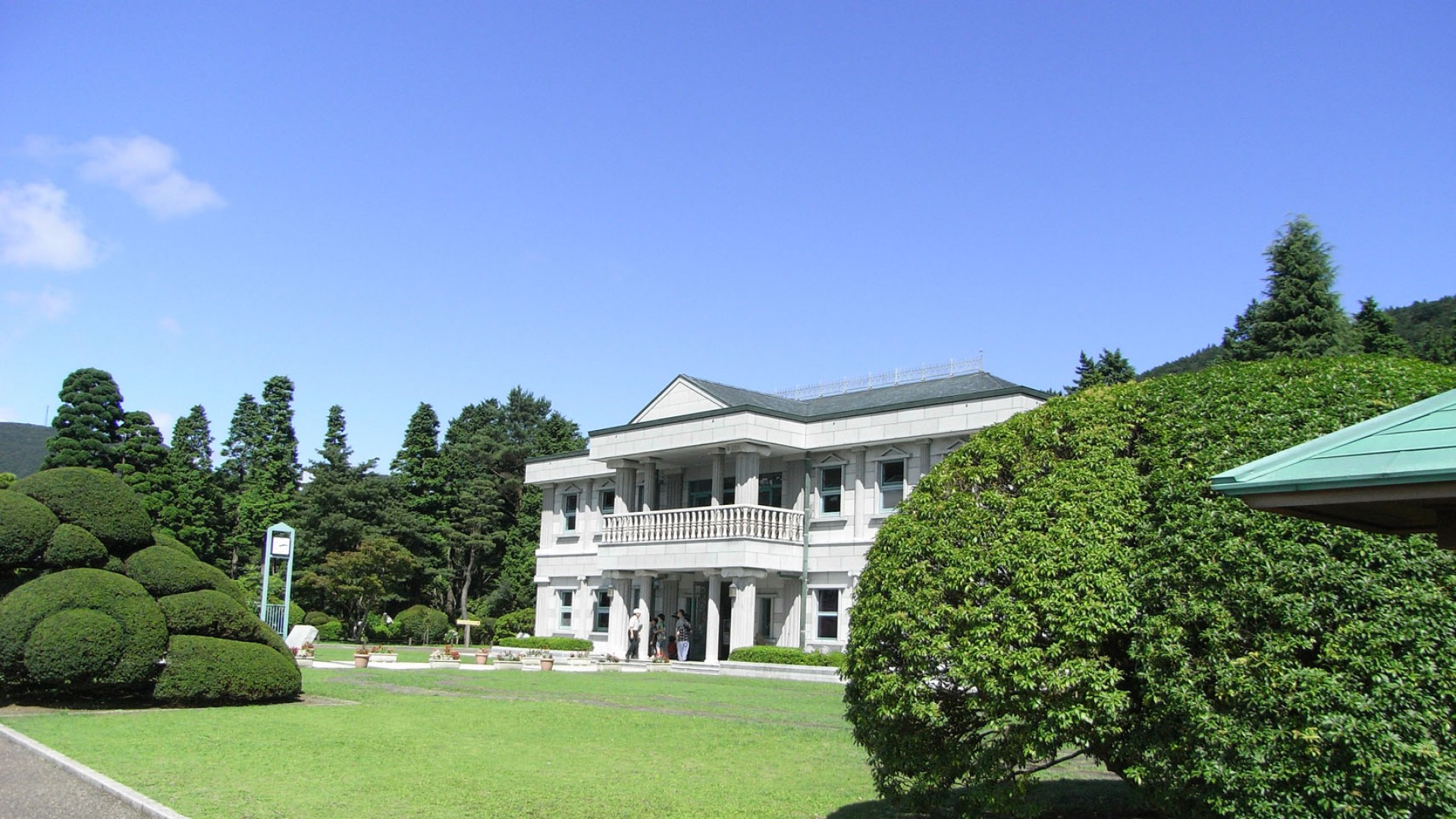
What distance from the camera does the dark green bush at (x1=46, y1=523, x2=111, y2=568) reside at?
1542 centimetres

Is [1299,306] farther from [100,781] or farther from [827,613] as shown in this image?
[100,781]

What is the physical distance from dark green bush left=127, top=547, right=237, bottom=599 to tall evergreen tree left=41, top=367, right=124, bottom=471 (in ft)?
153

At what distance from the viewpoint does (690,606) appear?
3506cm

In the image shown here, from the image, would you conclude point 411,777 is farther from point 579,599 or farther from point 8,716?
point 579,599

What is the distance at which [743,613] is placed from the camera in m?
30.5

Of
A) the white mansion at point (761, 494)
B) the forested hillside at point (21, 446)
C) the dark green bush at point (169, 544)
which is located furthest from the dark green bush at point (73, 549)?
the forested hillside at point (21, 446)

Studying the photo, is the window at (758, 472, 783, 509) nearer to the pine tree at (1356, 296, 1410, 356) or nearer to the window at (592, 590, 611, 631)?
the window at (592, 590, 611, 631)

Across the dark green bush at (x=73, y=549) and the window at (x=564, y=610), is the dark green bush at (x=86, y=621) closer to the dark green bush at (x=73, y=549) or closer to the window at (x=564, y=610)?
the dark green bush at (x=73, y=549)

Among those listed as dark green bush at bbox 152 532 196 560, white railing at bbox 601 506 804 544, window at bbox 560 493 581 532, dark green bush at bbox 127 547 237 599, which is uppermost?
window at bbox 560 493 581 532

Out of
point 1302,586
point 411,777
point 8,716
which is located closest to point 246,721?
point 8,716

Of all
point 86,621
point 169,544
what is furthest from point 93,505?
point 86,621

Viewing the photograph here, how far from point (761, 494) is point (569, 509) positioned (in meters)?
9.93

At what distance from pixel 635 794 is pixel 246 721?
22.9 ft

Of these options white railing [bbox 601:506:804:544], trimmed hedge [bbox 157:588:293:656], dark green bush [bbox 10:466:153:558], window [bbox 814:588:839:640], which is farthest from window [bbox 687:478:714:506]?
dark green bush [bbox 10:466:153:558]
